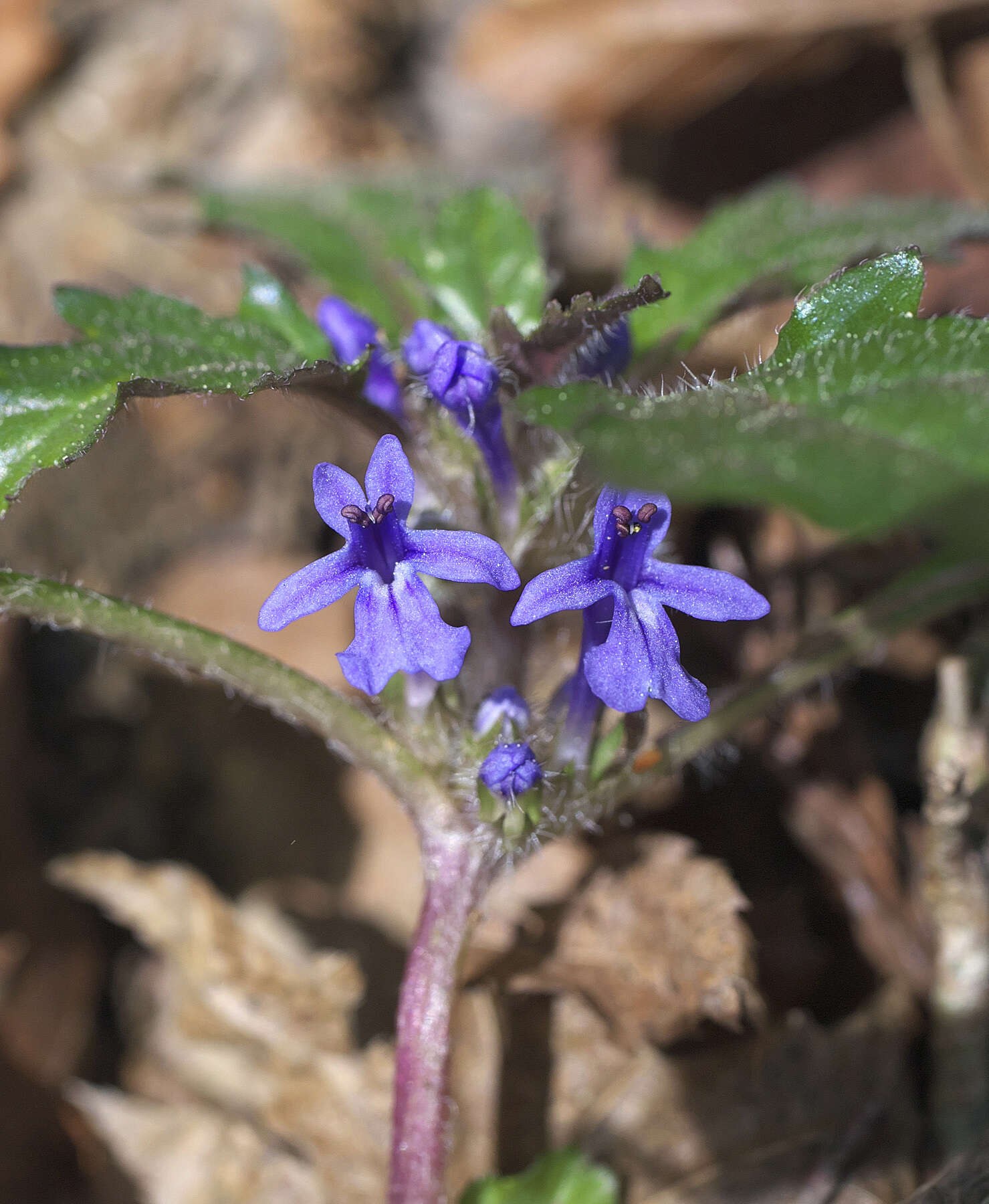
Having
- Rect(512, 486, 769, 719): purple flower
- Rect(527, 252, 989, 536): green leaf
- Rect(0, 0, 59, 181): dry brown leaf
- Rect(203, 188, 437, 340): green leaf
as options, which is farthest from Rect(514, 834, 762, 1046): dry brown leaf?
Rect(0, 0, 59, 181): dry brown leaf

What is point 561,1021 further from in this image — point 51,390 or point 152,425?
point 152,425

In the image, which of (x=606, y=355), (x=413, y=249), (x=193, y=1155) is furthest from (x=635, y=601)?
(x=193, y=1155)

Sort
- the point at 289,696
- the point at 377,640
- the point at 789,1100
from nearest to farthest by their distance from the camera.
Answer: the point at 377,640 → the point at 289,696 → the point at 789,1100

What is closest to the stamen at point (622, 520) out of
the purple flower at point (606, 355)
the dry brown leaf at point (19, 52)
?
the purple flower at point (606, 355)

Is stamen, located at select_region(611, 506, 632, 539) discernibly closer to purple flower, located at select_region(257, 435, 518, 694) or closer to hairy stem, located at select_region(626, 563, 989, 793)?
purple flower, located at select_region(257, 435, 518, 694)

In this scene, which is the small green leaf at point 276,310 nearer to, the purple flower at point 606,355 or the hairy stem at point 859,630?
the purple flower at point 606,355

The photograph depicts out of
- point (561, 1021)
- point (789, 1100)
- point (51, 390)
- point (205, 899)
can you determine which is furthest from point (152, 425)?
point (789, 1100)
